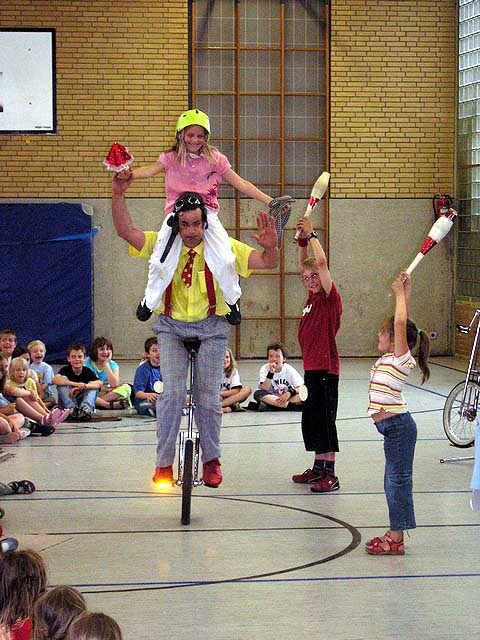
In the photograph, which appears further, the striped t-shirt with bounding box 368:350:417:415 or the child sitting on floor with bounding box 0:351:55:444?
the child sitting on floor with bounding box 0:351:55:444

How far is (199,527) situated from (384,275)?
1043cm

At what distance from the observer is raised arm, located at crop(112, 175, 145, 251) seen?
5535 mm

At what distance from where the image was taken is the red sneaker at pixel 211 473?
19.3ft

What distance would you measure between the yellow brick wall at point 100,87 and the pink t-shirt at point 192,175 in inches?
381

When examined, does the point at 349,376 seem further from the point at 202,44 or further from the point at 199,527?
the point at 199,527

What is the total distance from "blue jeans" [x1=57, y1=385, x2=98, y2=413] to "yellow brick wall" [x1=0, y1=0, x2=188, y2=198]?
18.9 feet

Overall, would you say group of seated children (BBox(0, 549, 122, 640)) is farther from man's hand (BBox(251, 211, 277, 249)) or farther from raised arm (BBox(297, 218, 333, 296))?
raised arm (BBox(297, 218, 333, 296))

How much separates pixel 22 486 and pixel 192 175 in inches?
86.4

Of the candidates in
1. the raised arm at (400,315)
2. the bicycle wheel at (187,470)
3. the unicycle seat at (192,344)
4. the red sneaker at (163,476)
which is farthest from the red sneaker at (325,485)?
the raised arm at (400,315)

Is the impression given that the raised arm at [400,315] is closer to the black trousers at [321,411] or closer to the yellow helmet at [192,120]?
the yellow helmet at [192,120]

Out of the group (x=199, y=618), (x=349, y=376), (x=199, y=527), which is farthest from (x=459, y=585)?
(x=349, y=376)

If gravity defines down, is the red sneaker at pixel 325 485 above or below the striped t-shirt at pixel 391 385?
below

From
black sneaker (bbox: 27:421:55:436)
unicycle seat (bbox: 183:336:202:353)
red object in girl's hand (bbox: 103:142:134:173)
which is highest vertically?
red object in girl's hand (bbox: 103:142:134:173)

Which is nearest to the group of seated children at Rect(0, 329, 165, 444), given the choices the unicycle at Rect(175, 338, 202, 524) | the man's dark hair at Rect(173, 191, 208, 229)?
the unicycle at Rect(175, 338, 202, 524)
